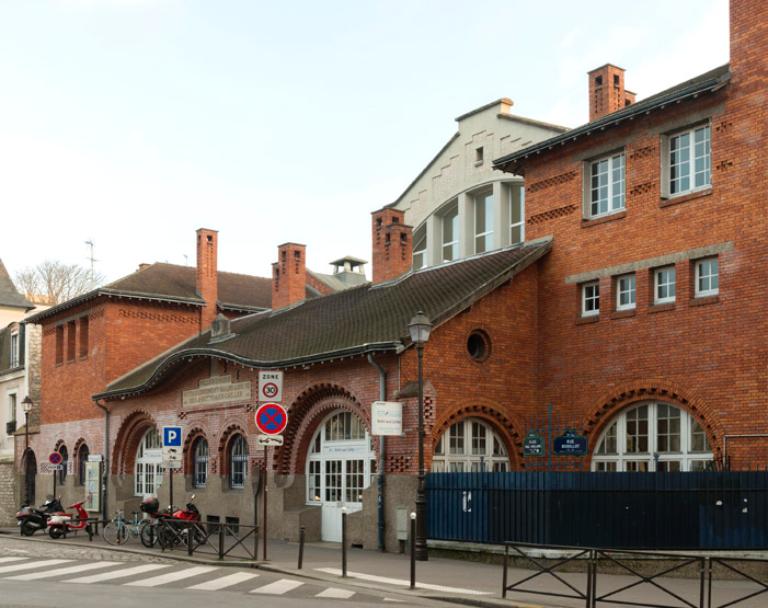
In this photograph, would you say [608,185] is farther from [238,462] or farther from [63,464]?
[63,464]

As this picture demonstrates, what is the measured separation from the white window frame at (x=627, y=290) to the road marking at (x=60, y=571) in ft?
38.6

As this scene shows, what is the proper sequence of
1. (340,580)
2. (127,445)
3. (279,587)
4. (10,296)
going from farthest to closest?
(10,296), (127,445), (340,580), (279,587)

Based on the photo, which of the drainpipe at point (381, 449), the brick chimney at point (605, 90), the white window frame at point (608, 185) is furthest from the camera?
the brick chimney at point (605, 90)

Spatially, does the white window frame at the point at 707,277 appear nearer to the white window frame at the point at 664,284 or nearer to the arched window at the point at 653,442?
the white window frame at the point at 664,284

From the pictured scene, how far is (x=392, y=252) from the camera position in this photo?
31828mm

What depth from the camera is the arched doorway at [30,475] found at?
42.9 meters

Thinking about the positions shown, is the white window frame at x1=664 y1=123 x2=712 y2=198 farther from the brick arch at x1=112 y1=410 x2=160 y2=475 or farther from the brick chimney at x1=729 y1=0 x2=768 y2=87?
the brick arch at x1=112 y1=410 x2=160 y2=475

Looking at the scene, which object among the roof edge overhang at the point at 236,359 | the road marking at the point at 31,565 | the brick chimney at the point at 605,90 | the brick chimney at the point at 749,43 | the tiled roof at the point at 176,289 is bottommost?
the road marking at the point at 31,565

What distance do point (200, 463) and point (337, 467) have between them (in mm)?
7531

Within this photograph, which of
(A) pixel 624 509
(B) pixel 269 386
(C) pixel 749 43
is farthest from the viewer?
(C) pixel 749 43

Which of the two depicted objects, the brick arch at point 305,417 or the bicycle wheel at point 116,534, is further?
the bicycle wheel at point 116,534

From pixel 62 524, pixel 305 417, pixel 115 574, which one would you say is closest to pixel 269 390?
pixel 115 574

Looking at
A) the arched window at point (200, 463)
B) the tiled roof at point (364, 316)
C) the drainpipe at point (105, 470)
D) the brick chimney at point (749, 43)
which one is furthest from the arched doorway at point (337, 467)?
the drainpipe at point (105, 470)

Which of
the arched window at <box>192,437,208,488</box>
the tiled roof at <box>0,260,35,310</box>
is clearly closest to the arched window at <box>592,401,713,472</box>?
the arched window at <box>192,437,208,488</box>
